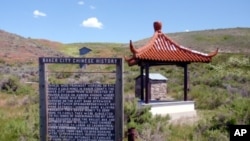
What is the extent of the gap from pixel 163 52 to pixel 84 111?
773 cm

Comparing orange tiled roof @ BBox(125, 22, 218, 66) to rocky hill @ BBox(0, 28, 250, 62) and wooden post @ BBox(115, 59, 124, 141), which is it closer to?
wooden post @ BBox(115, 59, 124, 141)

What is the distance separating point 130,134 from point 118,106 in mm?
525

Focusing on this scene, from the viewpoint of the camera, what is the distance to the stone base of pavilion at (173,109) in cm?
1391

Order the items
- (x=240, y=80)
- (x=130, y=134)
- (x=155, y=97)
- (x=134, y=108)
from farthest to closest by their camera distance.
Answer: (x=240, y=80) → (x=155, y=97) → (x=134, y=108) → (x=130, y=134)

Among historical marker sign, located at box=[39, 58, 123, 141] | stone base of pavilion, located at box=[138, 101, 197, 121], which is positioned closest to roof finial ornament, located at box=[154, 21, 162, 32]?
stone base of pavilion, located at box=[138, 101, 197, 121]

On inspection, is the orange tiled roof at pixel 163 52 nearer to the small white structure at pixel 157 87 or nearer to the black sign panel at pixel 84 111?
the small white structure at pixel 157 87

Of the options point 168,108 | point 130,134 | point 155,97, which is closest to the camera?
point 130,134

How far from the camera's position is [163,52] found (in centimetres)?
1442

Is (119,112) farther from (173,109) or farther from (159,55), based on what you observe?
(173,109)

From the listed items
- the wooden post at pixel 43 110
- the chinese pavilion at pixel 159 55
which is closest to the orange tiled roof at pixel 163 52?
the chinese pavilion at pixel 159 55

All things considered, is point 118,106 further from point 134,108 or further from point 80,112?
point 134,108

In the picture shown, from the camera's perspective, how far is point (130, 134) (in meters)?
6.67

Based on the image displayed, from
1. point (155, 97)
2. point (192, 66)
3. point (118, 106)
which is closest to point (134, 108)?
point (118, 106)

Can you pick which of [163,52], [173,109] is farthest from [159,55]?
[173,109]
